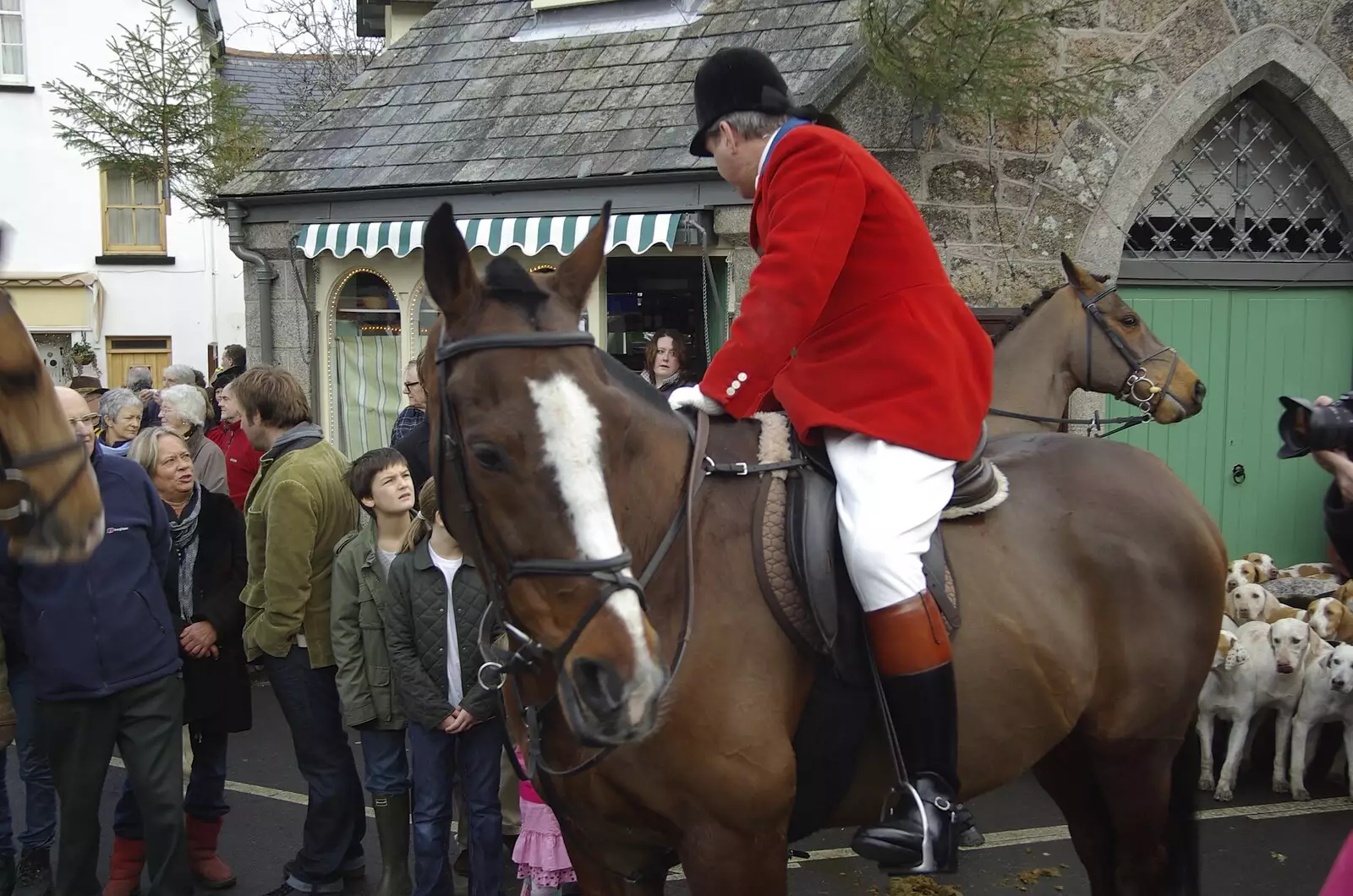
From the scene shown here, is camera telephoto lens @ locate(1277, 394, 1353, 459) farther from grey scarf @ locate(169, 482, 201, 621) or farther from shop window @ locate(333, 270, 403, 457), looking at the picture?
shop window @ locate(333, 270, 403, 457)

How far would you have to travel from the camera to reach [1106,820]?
3592 mm

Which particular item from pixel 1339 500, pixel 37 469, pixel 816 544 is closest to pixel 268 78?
pixel 37 469

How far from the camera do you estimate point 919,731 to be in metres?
2.69

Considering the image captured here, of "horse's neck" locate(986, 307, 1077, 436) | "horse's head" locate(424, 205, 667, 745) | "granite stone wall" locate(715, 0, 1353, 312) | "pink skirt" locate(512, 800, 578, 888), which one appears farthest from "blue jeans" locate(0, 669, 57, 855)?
"granite stone wall" locate(715, 0, 1353, 312)

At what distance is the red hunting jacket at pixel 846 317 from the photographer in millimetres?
2643

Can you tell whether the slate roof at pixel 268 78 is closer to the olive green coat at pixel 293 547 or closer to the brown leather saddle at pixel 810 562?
the olive green coat at pixel 293 547

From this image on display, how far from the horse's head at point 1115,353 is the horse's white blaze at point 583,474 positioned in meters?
4.22

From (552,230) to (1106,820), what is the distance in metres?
6.02

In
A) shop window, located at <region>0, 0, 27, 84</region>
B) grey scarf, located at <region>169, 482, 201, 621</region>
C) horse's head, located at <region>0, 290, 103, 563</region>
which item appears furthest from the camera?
shop window, located at <region>0, 0, 27, 84</region>

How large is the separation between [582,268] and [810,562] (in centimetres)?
87

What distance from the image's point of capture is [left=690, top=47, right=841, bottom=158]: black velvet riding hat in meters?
2.98

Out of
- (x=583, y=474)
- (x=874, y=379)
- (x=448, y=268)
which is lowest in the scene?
(x=583, y=474)

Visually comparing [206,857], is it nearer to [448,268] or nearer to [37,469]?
[37,469]

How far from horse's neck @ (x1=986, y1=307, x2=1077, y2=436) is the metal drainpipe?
648 cm
